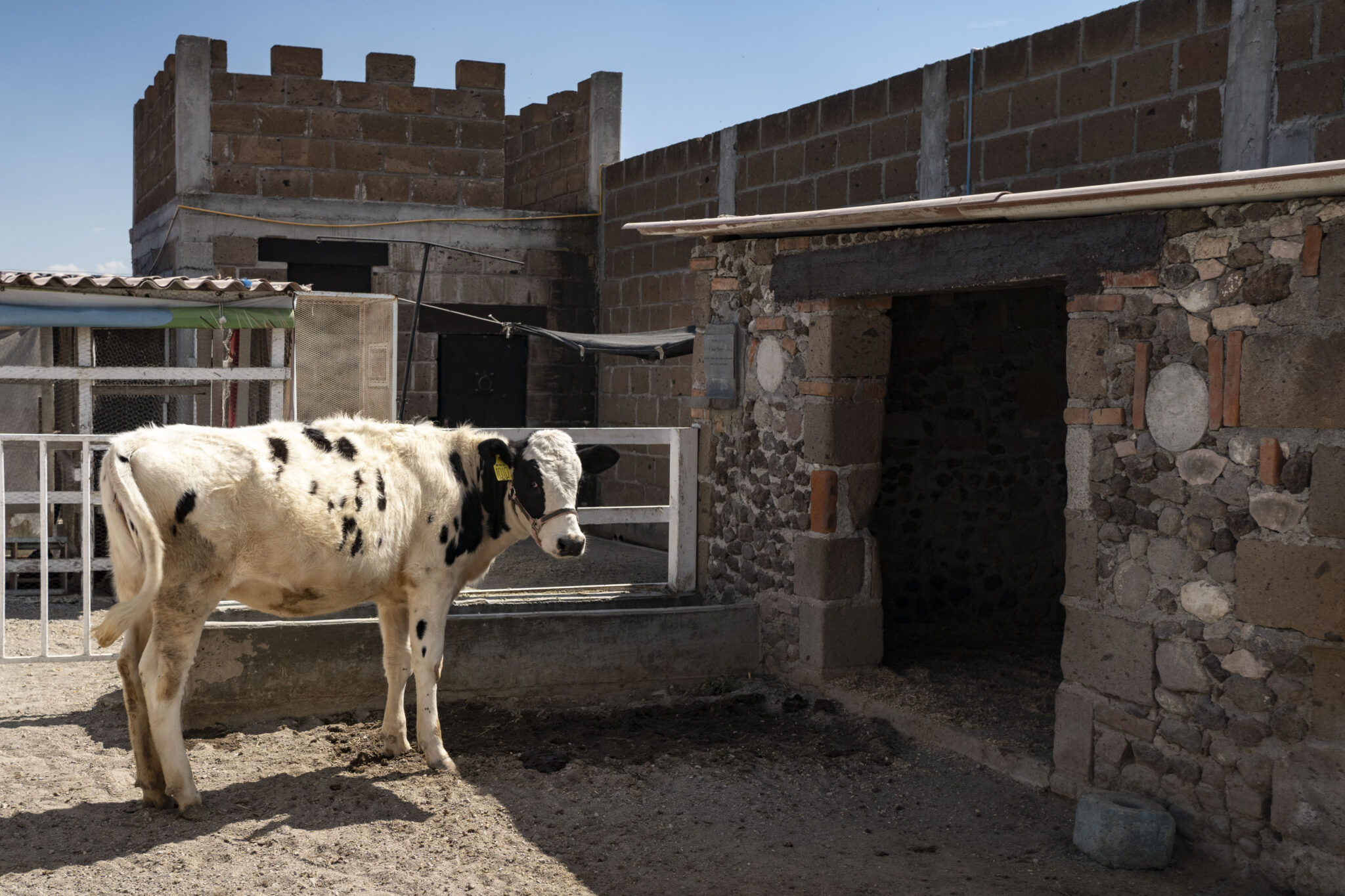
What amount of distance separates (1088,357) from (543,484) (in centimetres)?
250

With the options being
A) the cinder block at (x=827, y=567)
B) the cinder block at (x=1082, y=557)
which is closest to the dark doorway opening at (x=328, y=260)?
the cinder block at (x=827, y=567)

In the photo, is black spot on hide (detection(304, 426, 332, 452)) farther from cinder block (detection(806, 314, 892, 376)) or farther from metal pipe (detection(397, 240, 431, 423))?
metal pipe (detection(397, 240, 431, 423))

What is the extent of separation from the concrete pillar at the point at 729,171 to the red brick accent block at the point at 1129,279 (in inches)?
227

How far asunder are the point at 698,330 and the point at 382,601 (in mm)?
A: 2885

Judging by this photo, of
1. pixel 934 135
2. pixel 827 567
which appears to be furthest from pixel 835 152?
pixel 827 567

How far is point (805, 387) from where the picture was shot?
6.89m

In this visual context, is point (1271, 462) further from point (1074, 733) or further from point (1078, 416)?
point (1074, 733)

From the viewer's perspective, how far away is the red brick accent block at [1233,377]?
4.62 metres

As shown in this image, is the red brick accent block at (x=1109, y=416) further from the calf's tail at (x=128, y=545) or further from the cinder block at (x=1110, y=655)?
the calf's tail at (x=128, y=545)

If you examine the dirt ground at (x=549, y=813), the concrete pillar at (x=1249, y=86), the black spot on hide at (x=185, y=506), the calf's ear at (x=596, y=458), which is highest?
the concrete pillar at (x=1249, y=86)

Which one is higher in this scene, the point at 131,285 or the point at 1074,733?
the point at 131,285

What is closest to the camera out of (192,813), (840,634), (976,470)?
(192,813)

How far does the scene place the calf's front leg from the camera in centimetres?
557

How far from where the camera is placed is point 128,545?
4785mm
